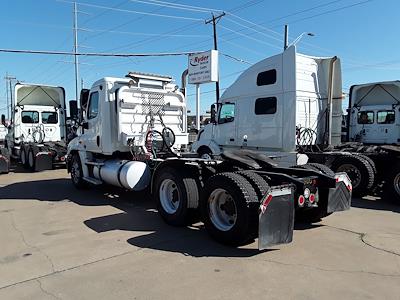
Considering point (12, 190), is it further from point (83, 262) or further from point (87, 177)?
point (83, 262)

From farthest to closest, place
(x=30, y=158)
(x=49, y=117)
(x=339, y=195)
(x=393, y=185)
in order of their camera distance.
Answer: (x=49, y=117) < (x=30, y=158) < (x=393, y=185) < (x=339, y=195)

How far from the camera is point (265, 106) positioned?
1068cm

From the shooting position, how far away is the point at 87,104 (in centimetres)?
1038

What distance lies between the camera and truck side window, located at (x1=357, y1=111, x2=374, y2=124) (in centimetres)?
1474

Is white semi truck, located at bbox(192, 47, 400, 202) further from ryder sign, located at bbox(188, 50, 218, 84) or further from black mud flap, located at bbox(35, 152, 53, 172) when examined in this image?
ryder sign, located at bbox(188, 50, 218, 84)

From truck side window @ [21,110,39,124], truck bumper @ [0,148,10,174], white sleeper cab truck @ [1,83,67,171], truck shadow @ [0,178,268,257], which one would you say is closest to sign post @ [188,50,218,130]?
white sleeper cab truck @ [1,83,67,171]

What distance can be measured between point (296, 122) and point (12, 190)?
8.03m

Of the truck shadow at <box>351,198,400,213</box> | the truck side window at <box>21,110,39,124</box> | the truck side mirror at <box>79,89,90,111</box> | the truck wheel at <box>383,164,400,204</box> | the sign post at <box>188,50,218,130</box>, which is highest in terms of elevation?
the sign post at <box>188,50,218,130</box>

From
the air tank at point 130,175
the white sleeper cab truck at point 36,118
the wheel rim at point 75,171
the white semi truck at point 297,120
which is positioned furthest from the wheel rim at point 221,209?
the white sleeper cab truck at point 36,118

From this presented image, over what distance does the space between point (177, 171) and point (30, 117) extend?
13.1 m

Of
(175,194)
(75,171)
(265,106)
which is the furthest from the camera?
(75,171)

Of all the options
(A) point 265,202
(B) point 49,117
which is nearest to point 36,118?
(B) point 49,117

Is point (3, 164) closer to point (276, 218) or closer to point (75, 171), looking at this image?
point (75, 171)

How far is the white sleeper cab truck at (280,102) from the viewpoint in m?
10.0
